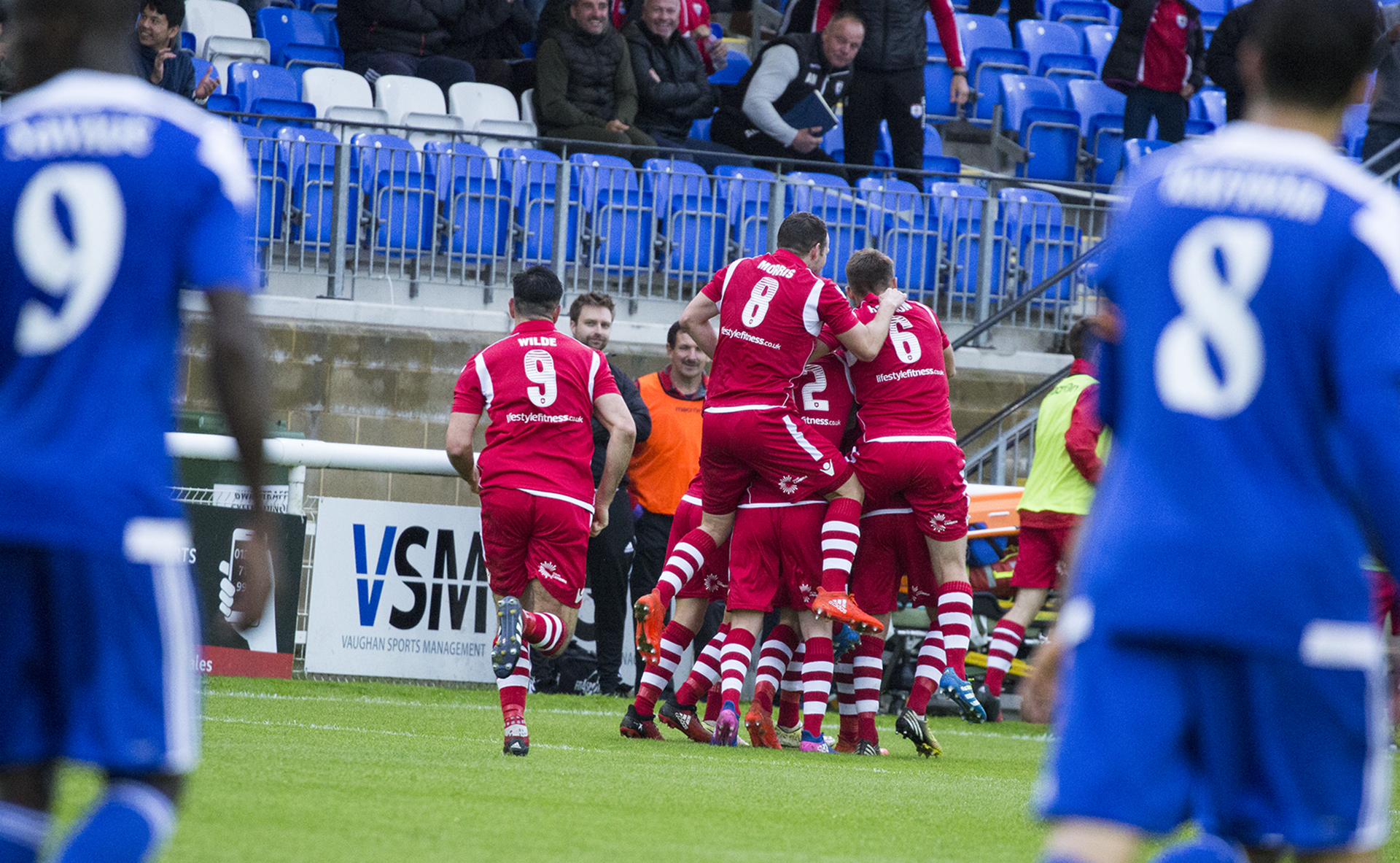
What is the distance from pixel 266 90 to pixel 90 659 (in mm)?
12816

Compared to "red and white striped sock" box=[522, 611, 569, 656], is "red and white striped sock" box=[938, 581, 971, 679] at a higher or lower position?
lower

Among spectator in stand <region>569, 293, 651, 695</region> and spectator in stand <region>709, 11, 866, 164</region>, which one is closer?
spectator in stand <region>569, 293, 651, 695</region>

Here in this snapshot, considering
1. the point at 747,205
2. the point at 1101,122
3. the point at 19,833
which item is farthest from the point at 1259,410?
the point at 1101,122

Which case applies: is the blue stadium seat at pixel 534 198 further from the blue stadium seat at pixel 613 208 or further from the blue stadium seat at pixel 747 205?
the blue stadium seat at pixel 747 205

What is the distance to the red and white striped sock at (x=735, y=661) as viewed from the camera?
928 cm

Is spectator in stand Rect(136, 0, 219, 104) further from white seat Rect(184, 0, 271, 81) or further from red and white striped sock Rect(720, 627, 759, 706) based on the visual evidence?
red and white striped sock Rect(720, 627, 759, 706)

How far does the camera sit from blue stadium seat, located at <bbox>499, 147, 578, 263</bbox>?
14328mm

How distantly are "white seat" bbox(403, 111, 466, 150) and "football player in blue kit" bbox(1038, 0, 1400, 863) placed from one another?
1167 cm

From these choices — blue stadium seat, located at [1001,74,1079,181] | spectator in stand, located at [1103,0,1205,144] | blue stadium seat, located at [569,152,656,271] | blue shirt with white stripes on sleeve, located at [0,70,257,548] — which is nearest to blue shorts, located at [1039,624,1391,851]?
blue shirt with white stripes on sleeve, located at [0,70,257,548]

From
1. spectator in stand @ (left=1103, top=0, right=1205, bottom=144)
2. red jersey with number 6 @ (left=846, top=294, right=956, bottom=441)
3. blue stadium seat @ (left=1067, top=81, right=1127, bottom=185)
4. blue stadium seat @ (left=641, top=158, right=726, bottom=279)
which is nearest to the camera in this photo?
red jersey with number 6 @ (left=846, top=294, right=956, bottom=441)

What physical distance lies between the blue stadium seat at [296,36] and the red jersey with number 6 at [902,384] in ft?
26.9

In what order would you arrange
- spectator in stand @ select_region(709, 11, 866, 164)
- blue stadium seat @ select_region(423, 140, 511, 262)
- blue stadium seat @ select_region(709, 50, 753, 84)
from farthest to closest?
blue stadium seat @ select_region(709, 50, 753, 84)
spectator in stand @ select_region(709, 11, 866, 164)
blue stadium seat @ select_region(423, 140, 511, 262)

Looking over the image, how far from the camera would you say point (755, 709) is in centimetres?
932

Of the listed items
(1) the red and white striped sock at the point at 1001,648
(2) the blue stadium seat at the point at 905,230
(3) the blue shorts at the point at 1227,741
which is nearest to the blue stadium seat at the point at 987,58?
(2) the blue stadium seat at the point at 905,230
